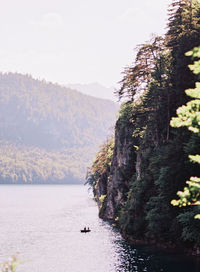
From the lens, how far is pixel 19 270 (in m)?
50.4

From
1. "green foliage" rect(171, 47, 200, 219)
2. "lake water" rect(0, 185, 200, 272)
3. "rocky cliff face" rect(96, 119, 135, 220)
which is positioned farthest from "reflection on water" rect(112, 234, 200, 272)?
"green foliage" rect(171, 47, 200, 219)

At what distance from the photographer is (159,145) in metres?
66.1

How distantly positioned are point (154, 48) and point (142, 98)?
31.6 feet

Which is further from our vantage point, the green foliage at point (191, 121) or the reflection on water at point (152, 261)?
the reflection on water at point (152, 261)

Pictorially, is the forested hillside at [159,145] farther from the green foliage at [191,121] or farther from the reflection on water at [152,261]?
the green foliage at [191,121]

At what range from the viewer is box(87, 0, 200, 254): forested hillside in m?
49.1

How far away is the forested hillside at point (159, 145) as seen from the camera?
49.1 metres

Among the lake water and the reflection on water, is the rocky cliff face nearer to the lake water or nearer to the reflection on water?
the lake water

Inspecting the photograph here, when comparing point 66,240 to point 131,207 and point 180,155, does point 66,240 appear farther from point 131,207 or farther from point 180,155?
point 180,155

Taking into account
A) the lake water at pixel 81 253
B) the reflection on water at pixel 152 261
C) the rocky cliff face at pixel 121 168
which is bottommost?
the lake water at pixel 81 253

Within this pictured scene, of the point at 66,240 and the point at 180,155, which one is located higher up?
the point at 180,155

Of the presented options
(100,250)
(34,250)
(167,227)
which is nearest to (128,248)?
(100,250)

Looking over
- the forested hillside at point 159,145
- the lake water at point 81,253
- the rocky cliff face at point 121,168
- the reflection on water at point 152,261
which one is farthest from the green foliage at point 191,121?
the rocky cliff face at point 121,168

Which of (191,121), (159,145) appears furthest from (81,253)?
(191,121)
